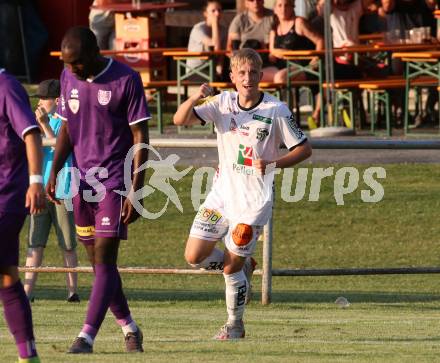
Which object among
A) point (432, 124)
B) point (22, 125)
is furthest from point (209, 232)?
point (432, 124)

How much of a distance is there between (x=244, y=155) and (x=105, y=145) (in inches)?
42.6

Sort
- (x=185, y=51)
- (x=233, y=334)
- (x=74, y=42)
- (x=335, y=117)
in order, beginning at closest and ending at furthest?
1. (x=74, y=42)
2. (x=233, y=334)
3. (x=335, y=117)
4. (x=185, y=51)

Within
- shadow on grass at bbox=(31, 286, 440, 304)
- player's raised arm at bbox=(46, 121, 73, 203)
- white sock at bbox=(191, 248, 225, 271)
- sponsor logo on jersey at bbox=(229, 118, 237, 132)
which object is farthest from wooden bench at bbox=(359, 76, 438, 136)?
player's raised arm at bbox=(46, 121, 73, 203)

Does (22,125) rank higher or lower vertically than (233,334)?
higher

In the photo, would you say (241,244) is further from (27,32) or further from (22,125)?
(27,32)

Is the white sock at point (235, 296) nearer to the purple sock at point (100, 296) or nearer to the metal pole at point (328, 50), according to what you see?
the purple sock at point (100, 296)

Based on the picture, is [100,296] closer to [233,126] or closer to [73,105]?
[73,105]

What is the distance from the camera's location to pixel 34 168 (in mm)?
7285

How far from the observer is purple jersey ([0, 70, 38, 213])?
738cm

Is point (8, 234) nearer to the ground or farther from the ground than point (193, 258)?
farther from the ground

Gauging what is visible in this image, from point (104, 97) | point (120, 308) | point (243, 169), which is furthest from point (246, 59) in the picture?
point (120, 308)

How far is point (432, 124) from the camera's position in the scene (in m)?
20.5

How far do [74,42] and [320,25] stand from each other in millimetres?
11947

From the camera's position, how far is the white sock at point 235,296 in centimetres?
931
